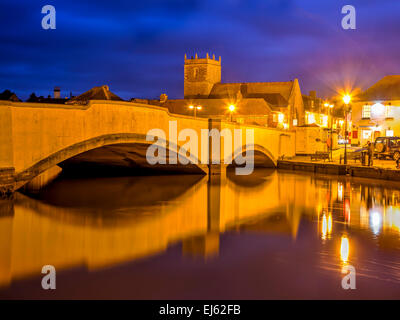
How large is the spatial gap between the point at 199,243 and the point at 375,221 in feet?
24.9

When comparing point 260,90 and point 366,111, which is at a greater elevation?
point 260,90

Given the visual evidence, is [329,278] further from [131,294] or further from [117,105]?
[117,105]

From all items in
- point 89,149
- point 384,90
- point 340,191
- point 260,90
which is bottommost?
point 340,191

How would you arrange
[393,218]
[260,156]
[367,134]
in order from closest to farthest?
[393,218] → [260,156] → [367,134]

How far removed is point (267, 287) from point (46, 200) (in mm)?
14249

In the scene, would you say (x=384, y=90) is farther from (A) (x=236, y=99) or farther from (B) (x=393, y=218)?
(B) (x=393, y=218)

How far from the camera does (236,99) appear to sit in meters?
66.6

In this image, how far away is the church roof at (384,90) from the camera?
4788 centimetres

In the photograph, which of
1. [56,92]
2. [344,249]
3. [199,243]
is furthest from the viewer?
[56,92]

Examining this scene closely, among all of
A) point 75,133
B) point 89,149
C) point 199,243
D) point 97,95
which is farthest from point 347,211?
point 97,95

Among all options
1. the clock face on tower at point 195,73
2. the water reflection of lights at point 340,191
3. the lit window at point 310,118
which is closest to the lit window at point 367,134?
the water reflection of lights at point 340,191

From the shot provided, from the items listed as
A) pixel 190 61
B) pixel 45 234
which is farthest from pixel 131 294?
pixel 190 61
